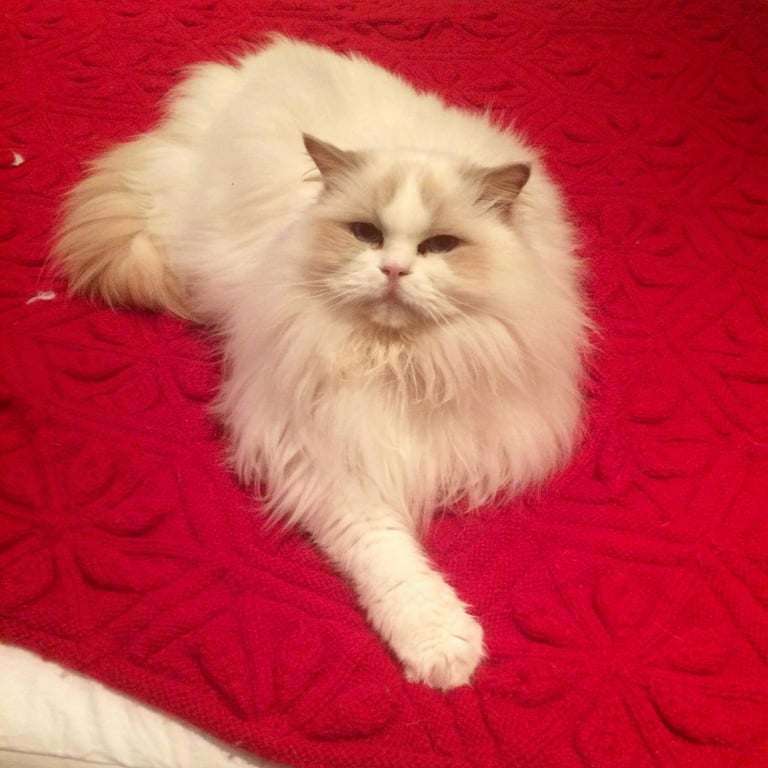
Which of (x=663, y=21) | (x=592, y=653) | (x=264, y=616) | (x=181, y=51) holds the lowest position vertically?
(x=264, y=616)

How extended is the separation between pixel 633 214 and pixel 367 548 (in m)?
1.11

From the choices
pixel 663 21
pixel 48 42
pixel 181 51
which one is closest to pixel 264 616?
pixel 181 51

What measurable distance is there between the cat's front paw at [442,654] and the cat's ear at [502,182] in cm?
61

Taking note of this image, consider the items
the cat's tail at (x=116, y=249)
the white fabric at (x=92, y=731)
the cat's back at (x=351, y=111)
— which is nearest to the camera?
the white fabric at (x=92, y=731)

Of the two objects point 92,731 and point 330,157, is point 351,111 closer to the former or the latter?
point 330,157

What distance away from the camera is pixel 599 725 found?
917 mm

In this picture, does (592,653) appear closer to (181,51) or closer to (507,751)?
(507,751)

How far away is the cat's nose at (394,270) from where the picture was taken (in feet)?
3.25

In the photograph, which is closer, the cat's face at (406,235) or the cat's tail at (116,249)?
the cat's face at (406,235)

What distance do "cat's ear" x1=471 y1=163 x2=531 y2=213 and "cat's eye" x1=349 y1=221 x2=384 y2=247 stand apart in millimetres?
164

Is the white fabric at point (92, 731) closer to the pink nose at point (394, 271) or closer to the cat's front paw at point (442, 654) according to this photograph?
the cat's front paw at point (442, 654)

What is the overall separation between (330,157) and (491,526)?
24.4 inches

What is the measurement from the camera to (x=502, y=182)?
1.07 meters

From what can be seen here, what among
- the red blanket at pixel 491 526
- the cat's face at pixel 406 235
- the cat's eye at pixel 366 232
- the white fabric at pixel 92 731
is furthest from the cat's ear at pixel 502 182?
the white fabric at pixel 92 731
